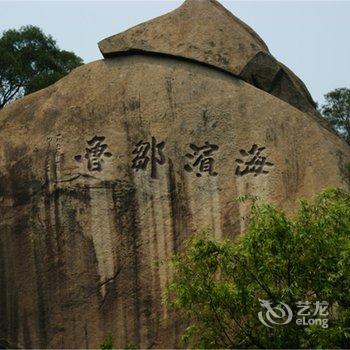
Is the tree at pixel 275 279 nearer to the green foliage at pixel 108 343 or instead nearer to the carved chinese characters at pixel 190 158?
the green foliage at pixel 108 343

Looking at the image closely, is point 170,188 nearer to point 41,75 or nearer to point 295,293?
point 295,293

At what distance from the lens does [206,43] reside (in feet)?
31.0

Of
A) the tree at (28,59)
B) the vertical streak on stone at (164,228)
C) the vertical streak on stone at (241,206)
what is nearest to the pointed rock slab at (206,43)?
the vertical streak on stone at (241,206)

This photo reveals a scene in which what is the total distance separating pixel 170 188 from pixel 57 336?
2.03 meters

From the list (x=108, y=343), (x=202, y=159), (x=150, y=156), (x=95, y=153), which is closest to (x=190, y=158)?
(x=202, y=159)

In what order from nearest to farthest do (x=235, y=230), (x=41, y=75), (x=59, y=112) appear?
(x=235, y=230)
(x=59, y=112)
(x=41, y=75)

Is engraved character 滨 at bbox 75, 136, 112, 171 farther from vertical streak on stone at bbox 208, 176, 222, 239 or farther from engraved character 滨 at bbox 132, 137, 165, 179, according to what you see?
vertical streak on stone at bbox 208, 176, 222, 239

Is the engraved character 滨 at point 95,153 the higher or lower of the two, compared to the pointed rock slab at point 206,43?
lower

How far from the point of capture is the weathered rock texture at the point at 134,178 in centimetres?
891

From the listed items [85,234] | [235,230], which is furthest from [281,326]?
[85,234]

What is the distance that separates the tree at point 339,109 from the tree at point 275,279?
14.2 meters

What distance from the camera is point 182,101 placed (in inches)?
364
